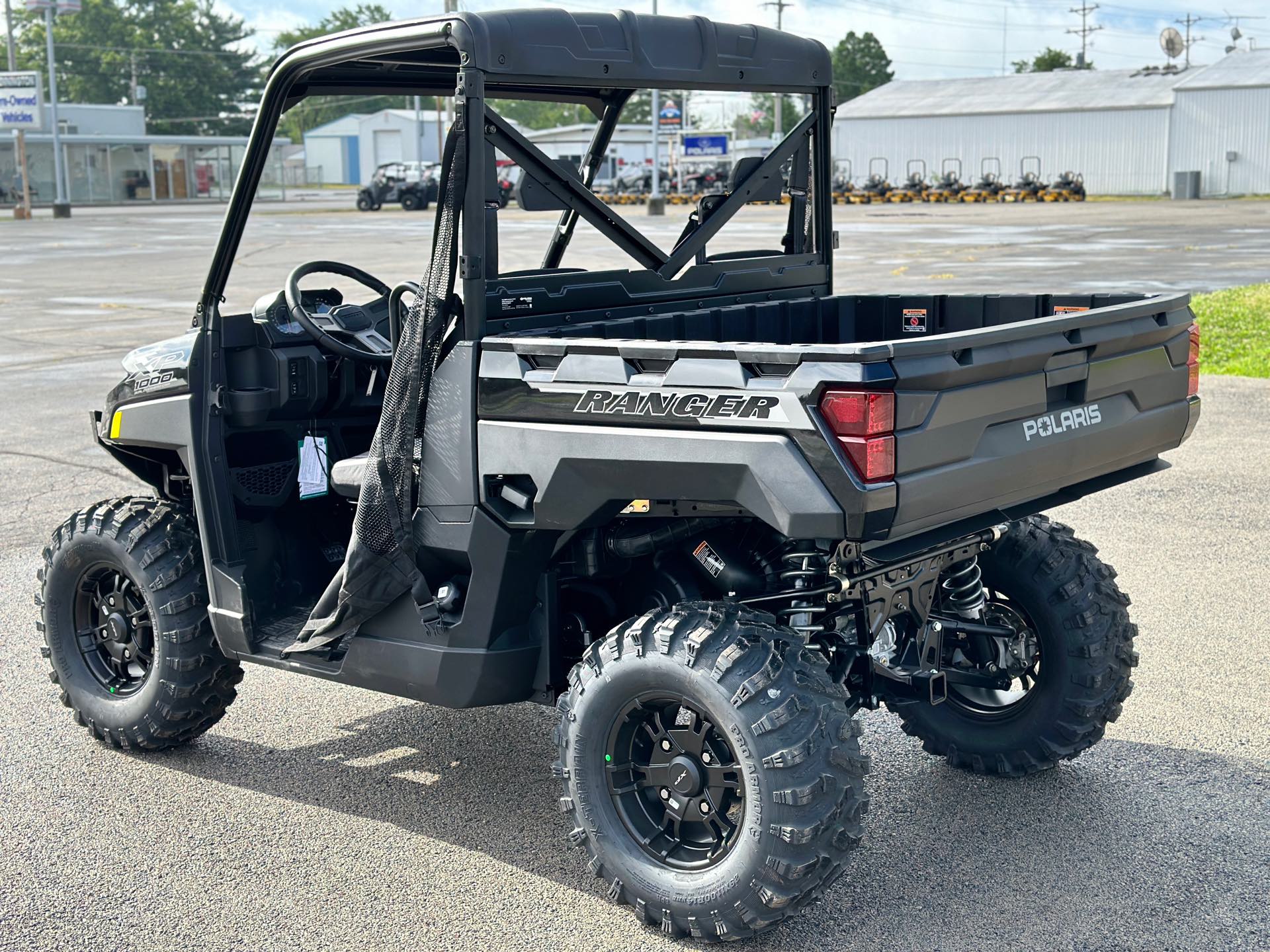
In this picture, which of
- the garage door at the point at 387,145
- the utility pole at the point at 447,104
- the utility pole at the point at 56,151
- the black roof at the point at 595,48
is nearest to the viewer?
the black roof at the point at 595,48

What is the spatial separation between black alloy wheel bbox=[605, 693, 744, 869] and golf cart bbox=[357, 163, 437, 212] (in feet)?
156

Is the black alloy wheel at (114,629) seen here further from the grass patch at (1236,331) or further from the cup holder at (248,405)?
the grass patch at (1236,331)

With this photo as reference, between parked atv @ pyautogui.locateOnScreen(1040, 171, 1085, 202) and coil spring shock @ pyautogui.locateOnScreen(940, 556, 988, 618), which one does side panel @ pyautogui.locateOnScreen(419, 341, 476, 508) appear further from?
parked atv @ pyautogui.locateOnScreen(1040, 171, 1085, 202)

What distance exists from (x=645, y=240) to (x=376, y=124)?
90410mm

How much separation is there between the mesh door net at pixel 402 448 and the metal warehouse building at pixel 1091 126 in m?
58.3

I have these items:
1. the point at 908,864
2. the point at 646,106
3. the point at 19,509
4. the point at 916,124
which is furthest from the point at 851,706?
the point at 646,106

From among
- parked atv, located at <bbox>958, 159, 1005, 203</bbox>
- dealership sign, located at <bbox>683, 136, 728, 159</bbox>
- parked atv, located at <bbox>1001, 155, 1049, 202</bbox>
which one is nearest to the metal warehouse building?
parked atv, located at <bbox>1001, 155, 1049, 202</bbox>

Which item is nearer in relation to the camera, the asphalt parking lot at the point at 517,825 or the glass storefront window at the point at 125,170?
the asphalt parking lot at the point at 517,825

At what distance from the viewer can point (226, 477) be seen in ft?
14.5

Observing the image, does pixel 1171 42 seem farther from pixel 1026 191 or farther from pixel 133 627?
pixel 133 627

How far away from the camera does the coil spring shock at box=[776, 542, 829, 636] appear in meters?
3.63

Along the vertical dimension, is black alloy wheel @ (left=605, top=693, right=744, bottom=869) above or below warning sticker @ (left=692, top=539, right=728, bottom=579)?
below

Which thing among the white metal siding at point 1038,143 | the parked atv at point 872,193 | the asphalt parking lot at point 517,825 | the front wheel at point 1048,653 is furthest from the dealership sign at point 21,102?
the front wheel at point 1048,653

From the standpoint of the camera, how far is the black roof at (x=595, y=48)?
3.67m
